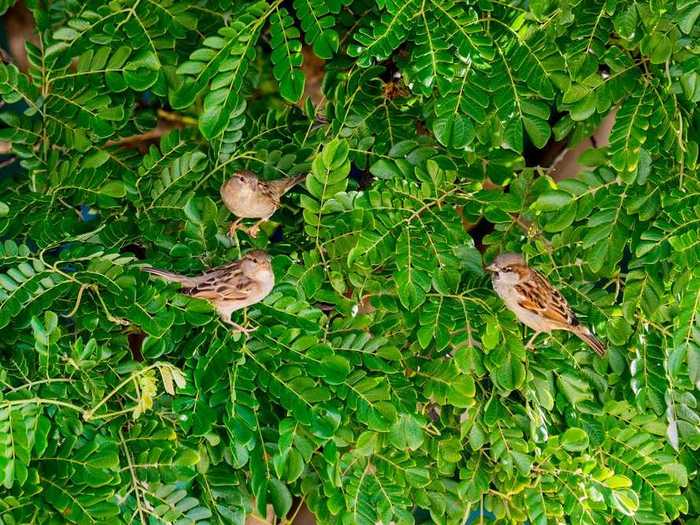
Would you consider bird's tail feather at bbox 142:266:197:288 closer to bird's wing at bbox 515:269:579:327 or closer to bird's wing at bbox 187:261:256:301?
bird's wing at bbox 187:261:256:301

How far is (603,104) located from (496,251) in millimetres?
376

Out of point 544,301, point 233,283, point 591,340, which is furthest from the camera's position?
point 591,340

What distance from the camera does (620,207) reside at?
6.24 ft

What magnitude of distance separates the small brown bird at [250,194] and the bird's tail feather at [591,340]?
658 mm

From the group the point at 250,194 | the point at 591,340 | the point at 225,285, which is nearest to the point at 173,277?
the point at 225,285

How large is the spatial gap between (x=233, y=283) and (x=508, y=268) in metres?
0.53

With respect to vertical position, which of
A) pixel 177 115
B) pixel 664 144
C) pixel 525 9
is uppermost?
pixel 525 9

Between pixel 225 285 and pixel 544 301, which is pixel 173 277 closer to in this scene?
pixel 225 285

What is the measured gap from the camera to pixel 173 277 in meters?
1.81

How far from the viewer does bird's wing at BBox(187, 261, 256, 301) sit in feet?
5.73

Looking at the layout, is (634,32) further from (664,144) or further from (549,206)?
(549,206)

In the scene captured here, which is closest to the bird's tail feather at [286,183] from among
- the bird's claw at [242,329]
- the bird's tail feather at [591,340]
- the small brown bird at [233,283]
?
the small brown bird at [233,283]

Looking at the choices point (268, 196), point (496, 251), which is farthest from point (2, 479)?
point (496, 251)

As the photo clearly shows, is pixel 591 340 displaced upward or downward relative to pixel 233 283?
downward
